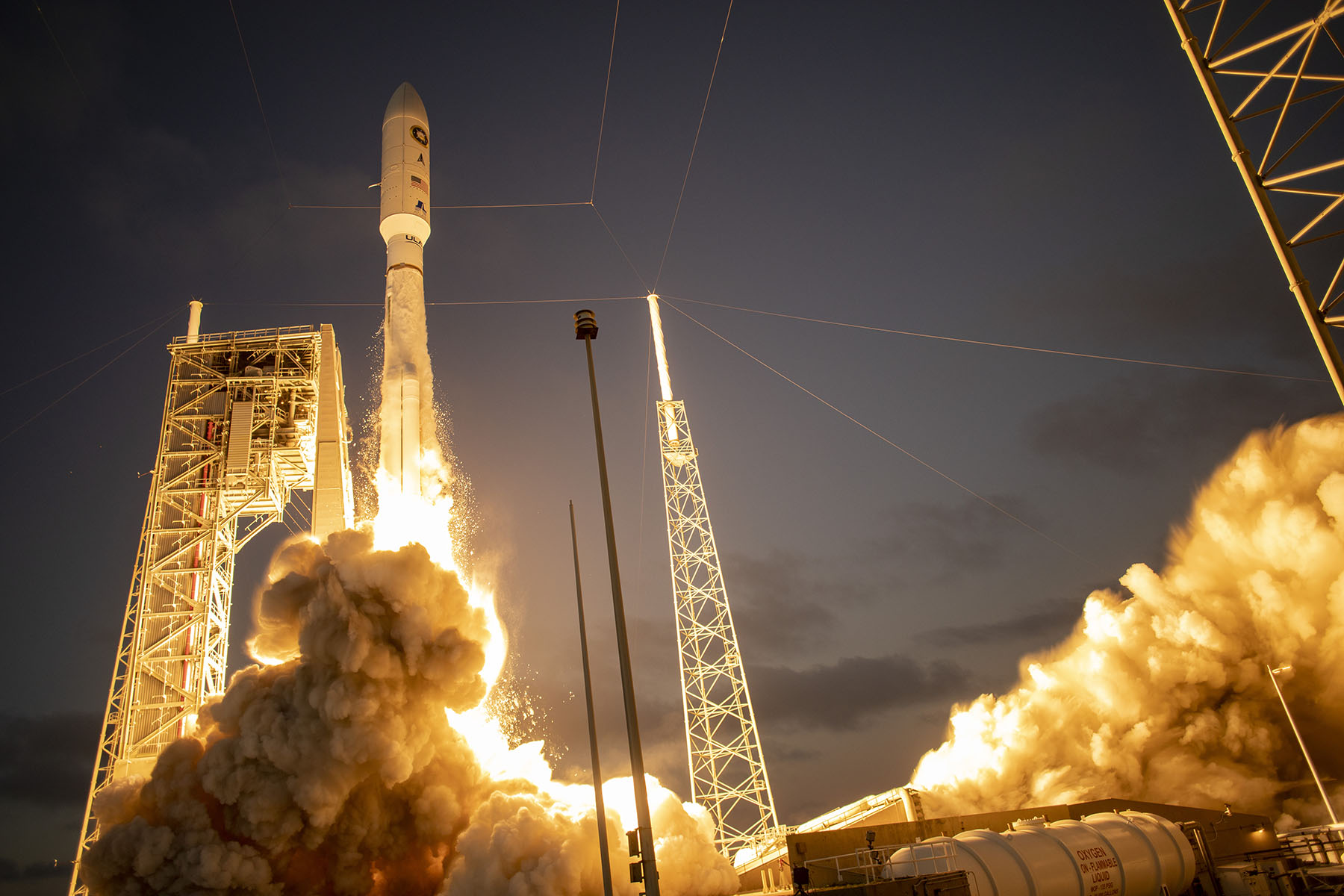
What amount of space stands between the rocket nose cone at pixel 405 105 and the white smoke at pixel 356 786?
16658 millimetres

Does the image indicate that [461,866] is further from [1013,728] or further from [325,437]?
[1013,728]

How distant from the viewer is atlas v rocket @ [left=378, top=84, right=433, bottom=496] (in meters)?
29.4

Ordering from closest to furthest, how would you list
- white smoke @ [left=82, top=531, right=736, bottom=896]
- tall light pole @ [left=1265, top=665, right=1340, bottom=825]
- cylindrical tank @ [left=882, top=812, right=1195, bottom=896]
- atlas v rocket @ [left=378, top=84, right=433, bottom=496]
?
cylindrical tank @ [left=882, top=812, right=1195, bottom=896]
white smoke @ [left=82, top=531, right=736, bottom=896]
atlas v rocket @ [left=378, top=84, right=433, bottom=496]
tall light pole @ [left=1265, top=665, right=1340, bottom=825]

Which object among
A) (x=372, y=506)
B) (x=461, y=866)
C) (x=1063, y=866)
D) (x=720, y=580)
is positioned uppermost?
(x=372, y=506)

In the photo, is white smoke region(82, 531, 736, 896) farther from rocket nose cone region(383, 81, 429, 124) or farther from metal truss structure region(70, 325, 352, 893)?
rocket nose cone region(383, 81, 429, 124)

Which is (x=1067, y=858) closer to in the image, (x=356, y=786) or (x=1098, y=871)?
(x=1098, y=871)

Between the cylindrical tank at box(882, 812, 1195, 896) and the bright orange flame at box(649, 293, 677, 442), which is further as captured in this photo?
the bright orange flame at box(649, 293, 677, 442)

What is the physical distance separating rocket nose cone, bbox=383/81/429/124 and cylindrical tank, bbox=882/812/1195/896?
98.6ft

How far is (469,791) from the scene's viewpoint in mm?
26453

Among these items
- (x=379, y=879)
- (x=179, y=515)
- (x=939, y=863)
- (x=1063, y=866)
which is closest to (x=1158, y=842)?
(x=1063, y=866)

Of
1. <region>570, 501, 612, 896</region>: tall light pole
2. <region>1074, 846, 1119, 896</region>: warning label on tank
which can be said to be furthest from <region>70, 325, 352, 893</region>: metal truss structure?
<region>1074, 846, 1119, 896</region>: warning label on tank

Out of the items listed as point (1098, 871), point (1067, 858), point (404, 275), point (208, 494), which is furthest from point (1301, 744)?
point (208, 494)

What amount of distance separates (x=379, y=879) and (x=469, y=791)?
3409 millimetres

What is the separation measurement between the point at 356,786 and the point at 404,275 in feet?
55.8
